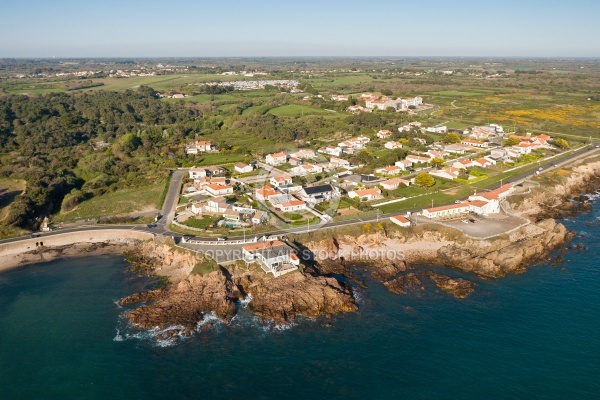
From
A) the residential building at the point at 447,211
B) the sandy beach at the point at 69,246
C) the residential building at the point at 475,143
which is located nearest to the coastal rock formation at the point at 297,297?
the sandy beach at the point at 69,246

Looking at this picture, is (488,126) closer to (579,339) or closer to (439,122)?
(439,122)

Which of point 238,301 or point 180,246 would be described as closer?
point 238,301

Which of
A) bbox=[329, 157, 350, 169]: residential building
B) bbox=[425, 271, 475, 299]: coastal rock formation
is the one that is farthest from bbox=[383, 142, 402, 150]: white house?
bbox=[425, 271, 475, 299]: coastal rock formation

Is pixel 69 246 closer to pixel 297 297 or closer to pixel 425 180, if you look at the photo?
pixel 297 297

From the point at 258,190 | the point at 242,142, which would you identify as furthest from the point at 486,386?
the point at 242,142

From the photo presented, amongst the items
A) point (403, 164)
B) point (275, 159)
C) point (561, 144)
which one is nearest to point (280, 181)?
point (275, 159)

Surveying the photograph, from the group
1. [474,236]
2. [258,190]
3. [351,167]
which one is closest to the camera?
[474,236]
